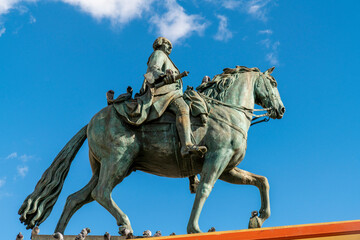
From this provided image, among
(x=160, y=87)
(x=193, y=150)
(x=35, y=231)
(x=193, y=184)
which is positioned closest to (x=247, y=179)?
(x=193, y=184)

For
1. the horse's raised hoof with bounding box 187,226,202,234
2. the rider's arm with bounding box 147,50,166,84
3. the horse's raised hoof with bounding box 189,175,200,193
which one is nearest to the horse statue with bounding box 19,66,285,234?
the horse's raised hoof with bounding box 187,226,202,234

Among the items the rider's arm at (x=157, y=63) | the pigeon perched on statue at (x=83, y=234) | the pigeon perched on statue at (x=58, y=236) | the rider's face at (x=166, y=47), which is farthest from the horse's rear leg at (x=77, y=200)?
the rider's face at (x=166, y=47)

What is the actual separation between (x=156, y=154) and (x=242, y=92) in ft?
6.50

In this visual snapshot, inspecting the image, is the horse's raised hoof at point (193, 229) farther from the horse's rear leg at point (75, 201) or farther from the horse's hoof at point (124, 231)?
the horse's rear leg at point (75, 201)

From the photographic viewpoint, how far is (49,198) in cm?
1177

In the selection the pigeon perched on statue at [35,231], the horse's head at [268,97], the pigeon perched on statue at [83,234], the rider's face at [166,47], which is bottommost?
the pigeon perched on statue at [83,234]

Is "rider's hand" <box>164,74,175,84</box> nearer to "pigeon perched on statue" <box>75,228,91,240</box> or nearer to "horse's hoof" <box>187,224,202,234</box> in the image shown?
"horse's hoof" <box>187,224,202,234</box>

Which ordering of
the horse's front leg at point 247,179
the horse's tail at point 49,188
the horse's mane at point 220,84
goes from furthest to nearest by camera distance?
the horse's mane at point 220,84 < the horse's front leg at point 247,179 < the horse's tail at point 49,188

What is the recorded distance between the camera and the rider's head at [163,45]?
12.8 meters

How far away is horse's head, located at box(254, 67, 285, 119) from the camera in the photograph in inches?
498

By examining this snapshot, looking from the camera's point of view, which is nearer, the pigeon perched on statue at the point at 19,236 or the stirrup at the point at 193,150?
the pigeon perched on statue at the point at 19,236

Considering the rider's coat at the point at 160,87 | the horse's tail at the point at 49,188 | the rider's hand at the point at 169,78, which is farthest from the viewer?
the rider's coat at the point at 160,87

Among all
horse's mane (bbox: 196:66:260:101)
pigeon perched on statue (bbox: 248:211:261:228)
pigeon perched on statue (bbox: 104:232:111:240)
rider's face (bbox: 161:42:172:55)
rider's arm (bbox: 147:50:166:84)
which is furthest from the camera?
rider's face (bbox: 161:42:172:55)

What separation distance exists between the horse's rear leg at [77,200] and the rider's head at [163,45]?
242cm
